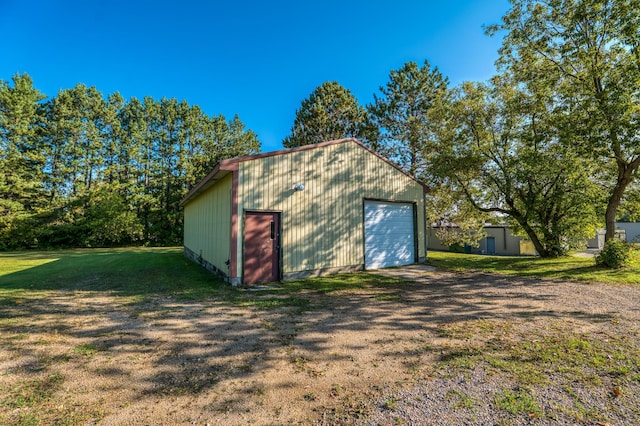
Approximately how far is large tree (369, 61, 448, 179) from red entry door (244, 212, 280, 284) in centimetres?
1675

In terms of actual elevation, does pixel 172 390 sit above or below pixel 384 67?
below

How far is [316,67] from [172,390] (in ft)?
75.8

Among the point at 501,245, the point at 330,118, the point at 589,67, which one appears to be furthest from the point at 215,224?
the point at 501,245

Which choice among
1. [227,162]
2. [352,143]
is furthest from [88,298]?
[352,143]

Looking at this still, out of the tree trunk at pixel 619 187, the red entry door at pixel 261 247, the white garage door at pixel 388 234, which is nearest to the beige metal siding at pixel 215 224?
the red entry door at pixel 261 247

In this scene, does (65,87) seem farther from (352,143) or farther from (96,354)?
(96,354)

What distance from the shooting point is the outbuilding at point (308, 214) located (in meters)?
7.61

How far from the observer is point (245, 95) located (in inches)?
925

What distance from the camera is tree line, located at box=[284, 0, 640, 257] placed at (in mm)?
8703

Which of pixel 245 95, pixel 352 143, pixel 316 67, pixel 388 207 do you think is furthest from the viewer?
pixel 245 95

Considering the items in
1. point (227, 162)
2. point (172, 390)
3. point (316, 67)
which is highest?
point (316, 67)

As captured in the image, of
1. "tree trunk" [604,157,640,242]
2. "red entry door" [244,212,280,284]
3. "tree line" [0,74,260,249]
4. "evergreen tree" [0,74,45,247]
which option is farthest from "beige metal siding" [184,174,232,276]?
"evergreen tree" [0,74,45,247]

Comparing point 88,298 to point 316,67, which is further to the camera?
point 316,67

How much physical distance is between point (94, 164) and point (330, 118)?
2162 centimetres
